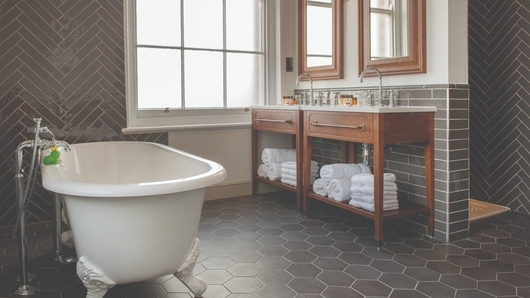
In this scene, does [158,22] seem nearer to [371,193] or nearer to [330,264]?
[371,193]

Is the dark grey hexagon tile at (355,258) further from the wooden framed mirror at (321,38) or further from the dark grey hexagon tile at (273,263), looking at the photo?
the wooden framed mirror at (321,38)

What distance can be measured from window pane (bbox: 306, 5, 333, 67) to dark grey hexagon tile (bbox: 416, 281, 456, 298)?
6.97ft

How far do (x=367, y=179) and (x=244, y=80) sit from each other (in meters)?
1.83

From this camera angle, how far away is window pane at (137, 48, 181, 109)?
374 centimetres

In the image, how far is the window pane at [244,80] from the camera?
4180mm

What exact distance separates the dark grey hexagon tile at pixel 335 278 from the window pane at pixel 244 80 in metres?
2.22

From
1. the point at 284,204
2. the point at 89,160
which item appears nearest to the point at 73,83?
the point at 89,160

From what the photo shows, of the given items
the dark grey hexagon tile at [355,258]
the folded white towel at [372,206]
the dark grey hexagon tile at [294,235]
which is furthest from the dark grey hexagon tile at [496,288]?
the dark grey hexagon tile at [294,235]

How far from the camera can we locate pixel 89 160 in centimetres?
321

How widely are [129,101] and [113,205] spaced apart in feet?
6.63

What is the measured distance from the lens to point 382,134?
2.64 metres

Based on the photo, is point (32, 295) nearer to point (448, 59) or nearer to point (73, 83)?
point (73, 83)

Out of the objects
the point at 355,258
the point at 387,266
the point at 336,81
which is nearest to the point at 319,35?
the point at 336,81

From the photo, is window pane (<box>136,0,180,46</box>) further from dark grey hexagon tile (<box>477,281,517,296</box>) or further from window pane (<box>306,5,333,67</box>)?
dark grey hexagon tile (<box>477,281,517,296</box>)
